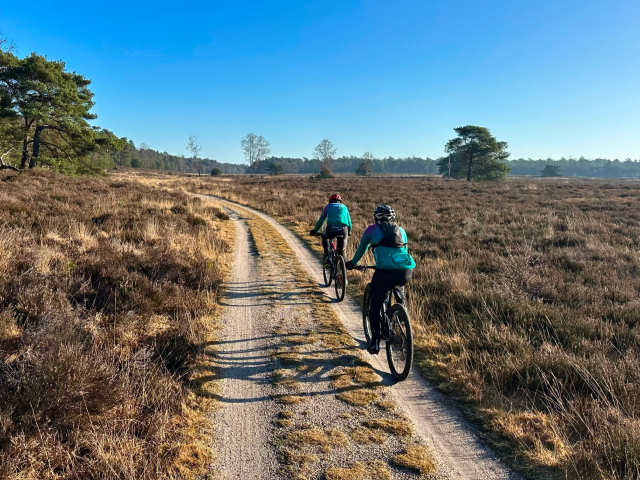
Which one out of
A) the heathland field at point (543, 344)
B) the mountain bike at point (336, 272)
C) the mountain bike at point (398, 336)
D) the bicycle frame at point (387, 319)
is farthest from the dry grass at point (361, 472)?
the mountain bike at point (336, 272)

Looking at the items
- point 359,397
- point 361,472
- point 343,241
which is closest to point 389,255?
point 359,397

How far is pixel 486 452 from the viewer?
304cm

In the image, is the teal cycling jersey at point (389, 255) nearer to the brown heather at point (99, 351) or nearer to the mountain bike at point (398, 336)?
the mountain bike at point (398, 336)

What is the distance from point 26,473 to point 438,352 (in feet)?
15.6

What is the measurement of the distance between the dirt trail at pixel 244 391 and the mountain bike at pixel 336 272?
63.8 inches

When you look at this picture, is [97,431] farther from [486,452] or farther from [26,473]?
[486,452]

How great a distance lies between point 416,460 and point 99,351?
389cm

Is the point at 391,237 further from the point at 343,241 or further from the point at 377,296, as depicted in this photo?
the point at 343,241

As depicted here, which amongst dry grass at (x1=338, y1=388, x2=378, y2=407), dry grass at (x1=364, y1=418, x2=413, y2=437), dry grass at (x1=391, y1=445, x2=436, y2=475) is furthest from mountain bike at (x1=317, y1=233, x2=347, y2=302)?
dry grass at (x1=391, y1=445, x2=436, y2=475)

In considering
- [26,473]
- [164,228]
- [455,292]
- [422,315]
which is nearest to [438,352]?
[422,315]

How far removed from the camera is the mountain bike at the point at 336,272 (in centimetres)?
692

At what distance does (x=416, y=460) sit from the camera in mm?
2854

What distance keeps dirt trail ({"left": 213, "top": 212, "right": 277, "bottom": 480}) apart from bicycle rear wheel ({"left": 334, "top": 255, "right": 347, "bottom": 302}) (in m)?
1.60

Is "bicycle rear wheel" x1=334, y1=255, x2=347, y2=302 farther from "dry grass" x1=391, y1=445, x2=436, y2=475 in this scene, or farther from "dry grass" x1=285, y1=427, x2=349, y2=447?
"dry grass" x1=391, y1=445, x2=436, y2=475
